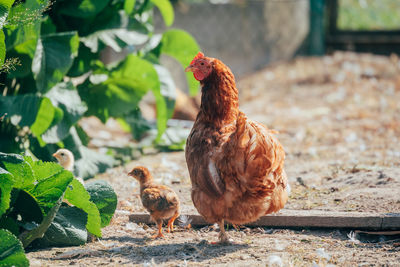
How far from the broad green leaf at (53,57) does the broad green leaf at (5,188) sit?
125cm

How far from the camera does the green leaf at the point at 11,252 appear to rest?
7.39 feet

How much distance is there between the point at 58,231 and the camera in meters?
2.74

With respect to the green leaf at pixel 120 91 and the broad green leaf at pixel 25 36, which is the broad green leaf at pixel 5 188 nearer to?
the broad green leaf at pixel 25 36

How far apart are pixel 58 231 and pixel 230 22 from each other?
7.08 metres

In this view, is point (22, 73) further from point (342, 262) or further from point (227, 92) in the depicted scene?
point (342, 262)

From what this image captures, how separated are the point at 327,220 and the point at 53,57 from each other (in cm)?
220

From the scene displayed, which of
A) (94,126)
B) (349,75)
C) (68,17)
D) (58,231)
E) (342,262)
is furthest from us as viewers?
(349,75)

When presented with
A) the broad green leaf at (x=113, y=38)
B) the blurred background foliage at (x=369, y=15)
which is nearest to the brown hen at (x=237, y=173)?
the broad green leaf at (x=113, y=38)

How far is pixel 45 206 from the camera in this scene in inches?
107

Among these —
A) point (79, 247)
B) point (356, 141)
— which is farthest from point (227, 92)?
point (356, 141)

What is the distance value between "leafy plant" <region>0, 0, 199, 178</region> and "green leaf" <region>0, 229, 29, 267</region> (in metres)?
1.44

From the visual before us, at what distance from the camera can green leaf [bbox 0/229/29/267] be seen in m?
2.25

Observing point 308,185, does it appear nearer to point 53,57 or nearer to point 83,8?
point 53,57

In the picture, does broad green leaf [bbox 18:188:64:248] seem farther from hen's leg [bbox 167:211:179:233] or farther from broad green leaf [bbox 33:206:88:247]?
hen's leg [bbox 167:211:179:233]
